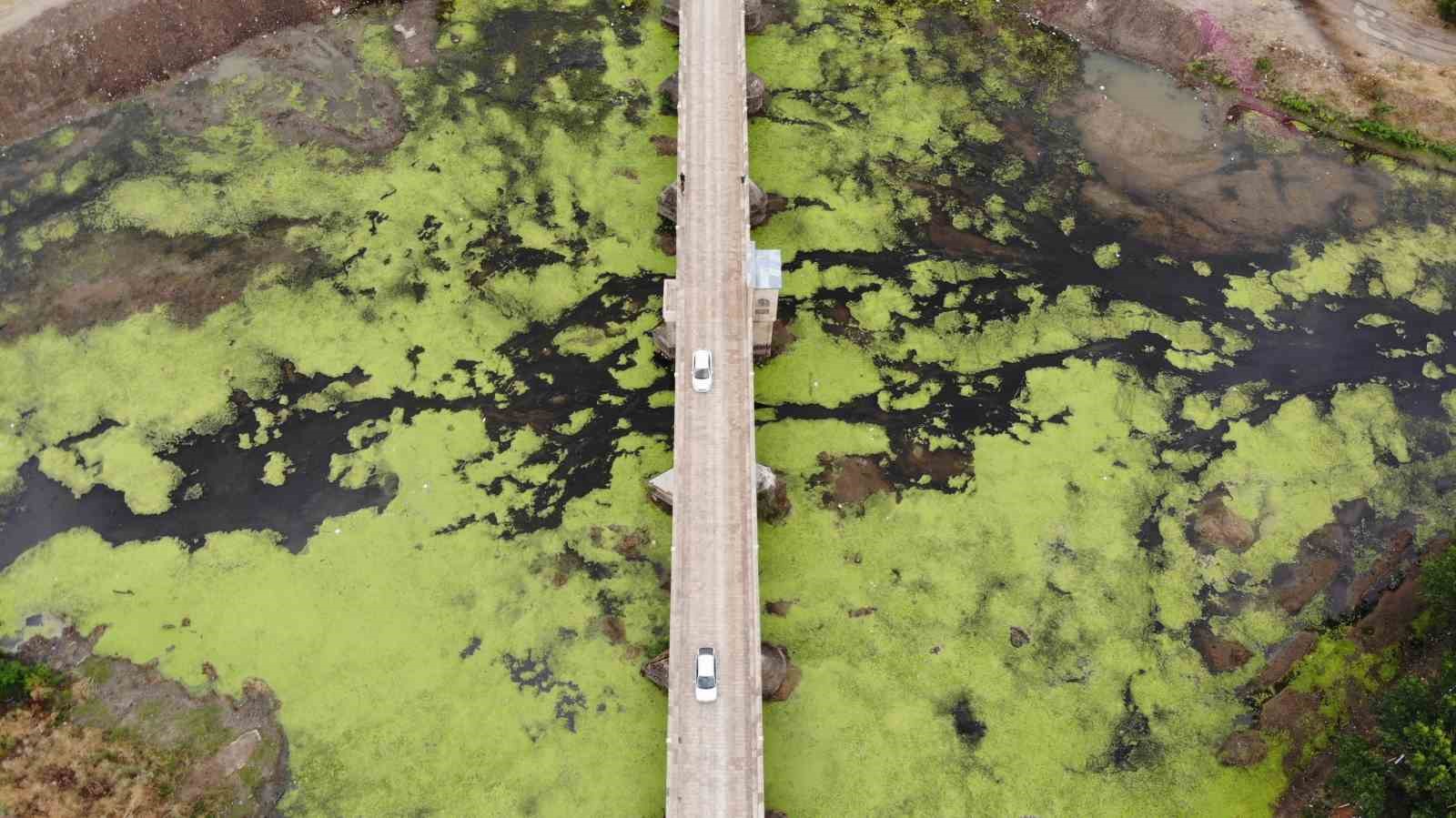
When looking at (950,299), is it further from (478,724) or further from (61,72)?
(61,72)

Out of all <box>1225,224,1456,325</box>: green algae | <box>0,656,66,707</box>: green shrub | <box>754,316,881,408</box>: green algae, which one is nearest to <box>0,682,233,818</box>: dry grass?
<box>0,656,66,707</box>: green shrub

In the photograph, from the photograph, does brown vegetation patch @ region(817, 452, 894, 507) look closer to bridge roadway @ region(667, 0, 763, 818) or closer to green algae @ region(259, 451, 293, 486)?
bridge roadway @ region(667, 0, 763, 818)

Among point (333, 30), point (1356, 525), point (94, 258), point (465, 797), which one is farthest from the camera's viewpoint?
point (333, 30)

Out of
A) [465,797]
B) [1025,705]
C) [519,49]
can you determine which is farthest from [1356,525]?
[519,49]

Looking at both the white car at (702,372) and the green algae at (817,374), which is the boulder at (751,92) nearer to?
the green algae at (817,374)

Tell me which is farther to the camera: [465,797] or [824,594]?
[824,594]

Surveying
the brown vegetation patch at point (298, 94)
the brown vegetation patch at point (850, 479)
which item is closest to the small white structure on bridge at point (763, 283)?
the brown vegetation patch at point (850, 479)

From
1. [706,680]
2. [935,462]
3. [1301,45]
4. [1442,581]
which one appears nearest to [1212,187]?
[1301,45]
